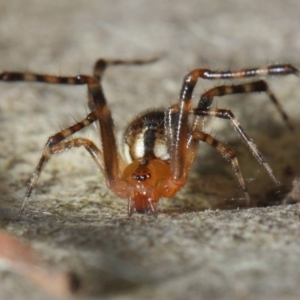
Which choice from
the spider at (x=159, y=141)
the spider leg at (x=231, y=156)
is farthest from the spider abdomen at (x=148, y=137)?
the spider leg at (x=231, y=156)

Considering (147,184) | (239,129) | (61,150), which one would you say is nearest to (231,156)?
(239,129)

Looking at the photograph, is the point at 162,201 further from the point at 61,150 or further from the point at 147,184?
the point at 61,150

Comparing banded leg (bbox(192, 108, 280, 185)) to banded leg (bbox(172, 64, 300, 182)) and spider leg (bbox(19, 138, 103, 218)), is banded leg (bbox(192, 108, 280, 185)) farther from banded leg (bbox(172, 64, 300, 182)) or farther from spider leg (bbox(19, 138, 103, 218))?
spider leg (bbox(19, 138, 103, 218))

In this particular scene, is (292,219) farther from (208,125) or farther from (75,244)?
(208,125)

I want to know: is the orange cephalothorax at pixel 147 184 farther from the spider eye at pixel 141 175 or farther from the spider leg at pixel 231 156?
the spider leg at pixel 231 156

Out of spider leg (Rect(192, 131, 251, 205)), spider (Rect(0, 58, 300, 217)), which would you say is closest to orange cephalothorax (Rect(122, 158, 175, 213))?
spider (Rect(0, 58, 300, 217))
